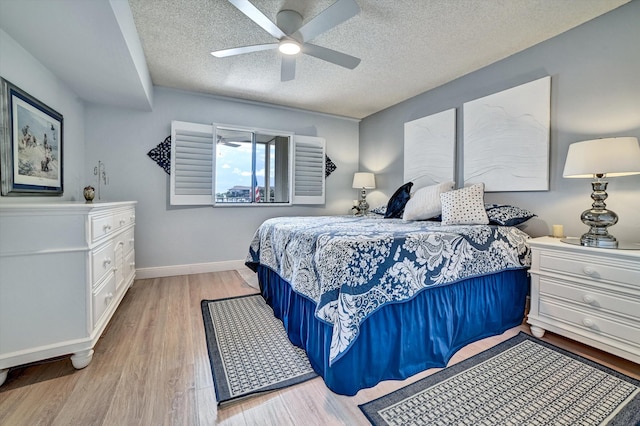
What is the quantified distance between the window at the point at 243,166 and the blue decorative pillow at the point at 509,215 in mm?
2564

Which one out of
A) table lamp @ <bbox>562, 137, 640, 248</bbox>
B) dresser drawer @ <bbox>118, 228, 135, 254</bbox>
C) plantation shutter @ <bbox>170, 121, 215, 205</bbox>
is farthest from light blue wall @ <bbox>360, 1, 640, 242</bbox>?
dresser drawer @ <bbox>118, 228, 135, 254</bbox>

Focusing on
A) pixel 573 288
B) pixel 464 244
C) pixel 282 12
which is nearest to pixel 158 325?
pixel 464 244

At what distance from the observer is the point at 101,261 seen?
1.87 metres

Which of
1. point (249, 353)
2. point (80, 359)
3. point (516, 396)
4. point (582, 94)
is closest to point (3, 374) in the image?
point (80, 359)

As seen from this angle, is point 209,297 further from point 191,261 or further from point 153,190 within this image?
point 153,190

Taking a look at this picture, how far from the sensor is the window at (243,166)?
3.56 meters

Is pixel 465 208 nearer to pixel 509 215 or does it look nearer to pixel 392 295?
pixel 509 215

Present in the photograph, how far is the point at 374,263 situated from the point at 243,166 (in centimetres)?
301

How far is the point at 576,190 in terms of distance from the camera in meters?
2.24

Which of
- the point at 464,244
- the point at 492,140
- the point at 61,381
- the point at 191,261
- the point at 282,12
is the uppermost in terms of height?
the point at 282,12

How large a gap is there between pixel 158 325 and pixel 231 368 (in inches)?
37.3

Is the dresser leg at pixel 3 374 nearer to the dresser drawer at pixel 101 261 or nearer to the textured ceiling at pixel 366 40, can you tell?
the dresser drawer at pixel 101 261

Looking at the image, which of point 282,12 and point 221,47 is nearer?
point 282,12

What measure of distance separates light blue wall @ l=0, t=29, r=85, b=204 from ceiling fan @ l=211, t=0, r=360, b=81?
51.2 inches
